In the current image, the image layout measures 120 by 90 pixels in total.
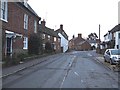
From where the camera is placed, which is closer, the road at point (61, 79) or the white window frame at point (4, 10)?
the road at point (61, 79)

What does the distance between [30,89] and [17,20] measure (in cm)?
2237

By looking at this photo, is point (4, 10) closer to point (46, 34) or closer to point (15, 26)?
point (15, 26)

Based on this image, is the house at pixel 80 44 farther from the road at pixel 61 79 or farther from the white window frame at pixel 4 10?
the road at pixel 61 79

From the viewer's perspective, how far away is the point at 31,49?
4112 centimetres

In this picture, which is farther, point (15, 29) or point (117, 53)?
point (15, 29)

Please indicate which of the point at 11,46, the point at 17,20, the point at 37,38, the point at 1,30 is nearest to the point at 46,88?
the point at 1,30

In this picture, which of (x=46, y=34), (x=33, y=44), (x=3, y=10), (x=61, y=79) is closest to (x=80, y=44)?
(x=46, y=34)

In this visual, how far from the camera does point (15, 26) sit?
32156mm

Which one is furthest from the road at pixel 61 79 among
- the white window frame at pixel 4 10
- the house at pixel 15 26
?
the white window frame at pixel 4 10

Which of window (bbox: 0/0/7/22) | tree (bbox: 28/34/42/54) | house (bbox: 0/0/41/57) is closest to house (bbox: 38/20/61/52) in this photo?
tree (bbox: 28/34/42/54)

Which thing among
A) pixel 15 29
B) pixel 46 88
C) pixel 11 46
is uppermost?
pixel 15 29

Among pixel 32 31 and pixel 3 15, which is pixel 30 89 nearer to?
pixel 3 15

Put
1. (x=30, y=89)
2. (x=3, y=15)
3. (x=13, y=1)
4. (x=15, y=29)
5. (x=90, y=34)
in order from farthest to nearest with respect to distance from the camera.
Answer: (x=90, y=34) → (x=15, y=29) → (x=13, y=1) → (x=3, y=15) → (x=30, y=89)

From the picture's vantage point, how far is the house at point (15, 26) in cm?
2781
